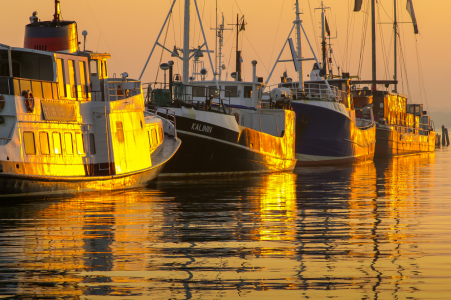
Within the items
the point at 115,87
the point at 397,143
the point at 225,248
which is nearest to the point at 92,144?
the point at 115,87

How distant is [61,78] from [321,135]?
23.7m

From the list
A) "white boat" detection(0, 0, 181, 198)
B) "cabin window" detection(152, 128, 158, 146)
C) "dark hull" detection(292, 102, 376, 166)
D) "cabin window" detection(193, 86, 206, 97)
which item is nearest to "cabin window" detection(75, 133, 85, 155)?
"white boat" detection(0, 0, 181, 198)

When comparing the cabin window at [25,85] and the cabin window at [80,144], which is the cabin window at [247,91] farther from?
the cabin window at [25,85]

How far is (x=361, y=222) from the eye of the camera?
12.9 meters

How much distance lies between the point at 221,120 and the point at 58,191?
1067cm

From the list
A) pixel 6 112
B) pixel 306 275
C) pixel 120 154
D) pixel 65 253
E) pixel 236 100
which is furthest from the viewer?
pixel 236 100

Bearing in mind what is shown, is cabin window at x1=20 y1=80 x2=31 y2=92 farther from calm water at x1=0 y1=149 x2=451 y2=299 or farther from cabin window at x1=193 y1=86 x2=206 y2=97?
cabin window at x1=193 y1=86 x2=206 y2=97

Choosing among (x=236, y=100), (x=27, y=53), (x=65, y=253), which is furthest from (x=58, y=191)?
(x=236, y=100)

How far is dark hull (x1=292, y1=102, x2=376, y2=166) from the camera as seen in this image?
124 ft

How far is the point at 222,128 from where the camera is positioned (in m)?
25.8

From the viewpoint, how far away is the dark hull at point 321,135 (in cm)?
3784

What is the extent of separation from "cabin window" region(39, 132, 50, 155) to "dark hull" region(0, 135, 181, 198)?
30.1 inches

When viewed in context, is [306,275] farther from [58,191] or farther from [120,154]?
[120,154]

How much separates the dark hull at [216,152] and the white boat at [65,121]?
10.5ft
